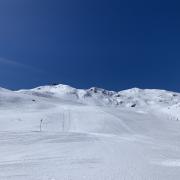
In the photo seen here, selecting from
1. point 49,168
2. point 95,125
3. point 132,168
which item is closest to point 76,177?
point 49,168

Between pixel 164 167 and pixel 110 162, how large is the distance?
2.32 m

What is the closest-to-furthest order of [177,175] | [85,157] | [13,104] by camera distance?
[177,175] → [85,157] → [13,104]

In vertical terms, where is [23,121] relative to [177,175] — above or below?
above

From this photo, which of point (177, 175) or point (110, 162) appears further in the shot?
point (110, 162)

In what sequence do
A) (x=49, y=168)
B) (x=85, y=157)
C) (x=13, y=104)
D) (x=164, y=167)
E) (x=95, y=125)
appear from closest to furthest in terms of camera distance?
(x=49, y=168)
(x=164, y=167)
(x=85, y=157)
(x=95, y=125)
(x=13, y=104)

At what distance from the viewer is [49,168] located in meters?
11.3

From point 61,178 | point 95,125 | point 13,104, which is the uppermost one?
point 13,104

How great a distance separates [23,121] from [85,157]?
3952 centimetres

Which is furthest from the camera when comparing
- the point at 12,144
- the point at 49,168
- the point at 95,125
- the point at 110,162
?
the point at 95,125

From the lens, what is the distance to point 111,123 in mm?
51969

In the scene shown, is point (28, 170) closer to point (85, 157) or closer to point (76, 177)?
point (76, 177)

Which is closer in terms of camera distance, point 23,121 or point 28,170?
point 28,170

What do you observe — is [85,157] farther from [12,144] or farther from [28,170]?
[12,144]

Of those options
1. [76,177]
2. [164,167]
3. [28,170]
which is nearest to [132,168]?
[164,167]
